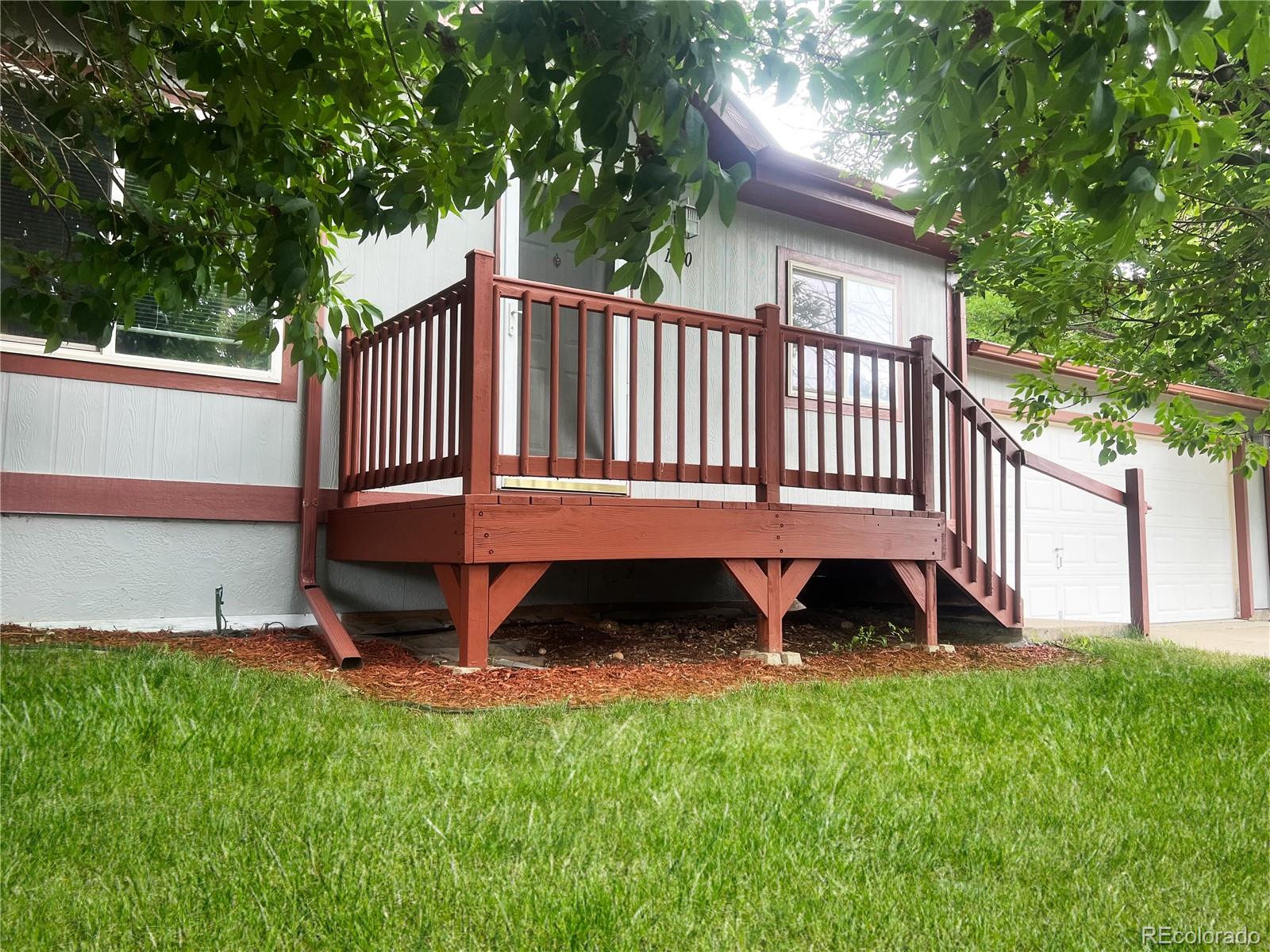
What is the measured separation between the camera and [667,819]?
89.7 inches

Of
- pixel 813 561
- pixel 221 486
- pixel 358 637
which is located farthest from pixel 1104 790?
pixel 221 486

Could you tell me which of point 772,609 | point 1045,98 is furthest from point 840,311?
point 1045,98

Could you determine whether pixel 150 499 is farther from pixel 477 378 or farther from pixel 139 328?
pixel 477 378

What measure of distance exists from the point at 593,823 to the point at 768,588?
3211 millimetres

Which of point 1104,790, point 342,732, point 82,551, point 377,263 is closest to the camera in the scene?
point 1104,790

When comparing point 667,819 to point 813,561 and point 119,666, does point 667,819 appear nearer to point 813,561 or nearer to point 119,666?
point 119,666

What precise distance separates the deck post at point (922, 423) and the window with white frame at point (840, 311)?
1.56 metres

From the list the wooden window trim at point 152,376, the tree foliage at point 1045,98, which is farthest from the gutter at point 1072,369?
the tree foliage at point 1045,98

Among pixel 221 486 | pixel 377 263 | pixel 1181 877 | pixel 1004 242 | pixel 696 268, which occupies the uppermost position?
pixel 696 268

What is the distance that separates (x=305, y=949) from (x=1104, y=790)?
90.0 inches

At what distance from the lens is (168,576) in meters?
5.14

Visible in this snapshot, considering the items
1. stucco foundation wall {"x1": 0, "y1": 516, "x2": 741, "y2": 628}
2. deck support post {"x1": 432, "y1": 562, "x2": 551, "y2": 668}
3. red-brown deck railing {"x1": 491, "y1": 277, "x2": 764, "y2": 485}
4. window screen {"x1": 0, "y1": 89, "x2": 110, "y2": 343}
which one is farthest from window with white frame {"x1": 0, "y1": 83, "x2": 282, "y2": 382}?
deck support post {"x1": 432, "y1": 562, "x2": 551, "y2": 668}

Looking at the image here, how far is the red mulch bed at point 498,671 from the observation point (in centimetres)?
392

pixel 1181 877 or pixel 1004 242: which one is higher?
pixel 1004 242
